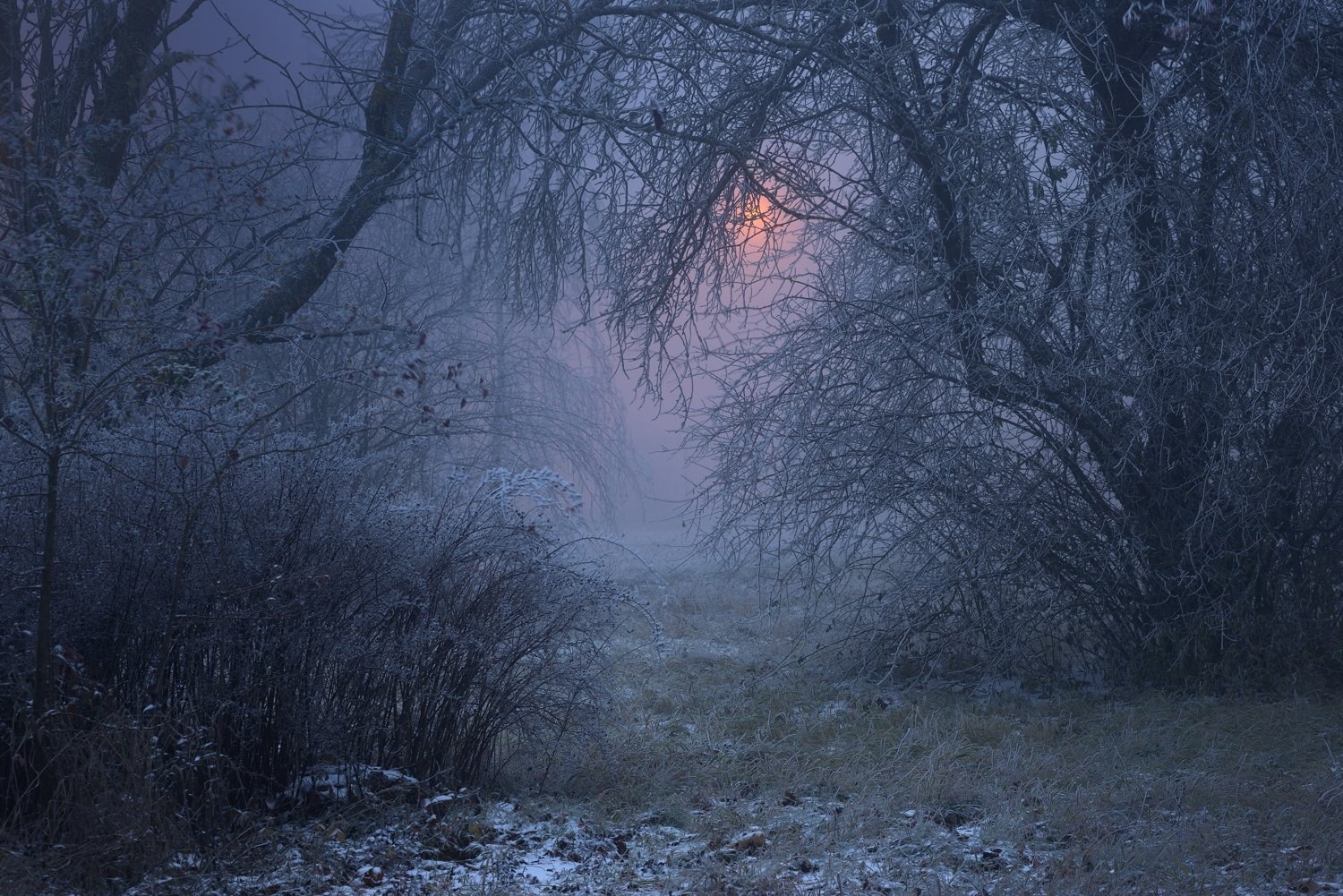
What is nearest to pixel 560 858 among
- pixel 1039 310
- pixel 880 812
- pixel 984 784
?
pixel 880 812

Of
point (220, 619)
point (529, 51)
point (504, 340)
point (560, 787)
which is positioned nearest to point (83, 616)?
point (220, 619)

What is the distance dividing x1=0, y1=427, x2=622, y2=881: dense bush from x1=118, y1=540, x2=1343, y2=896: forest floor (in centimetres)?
31

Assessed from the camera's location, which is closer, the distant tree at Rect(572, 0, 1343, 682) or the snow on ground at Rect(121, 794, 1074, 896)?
the snow on ground at Rect(121, 794, 1074, 896)

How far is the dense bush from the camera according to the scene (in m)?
3.63

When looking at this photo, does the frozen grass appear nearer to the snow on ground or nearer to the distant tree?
the snow on ground

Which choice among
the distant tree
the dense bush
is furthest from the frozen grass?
the dense bush

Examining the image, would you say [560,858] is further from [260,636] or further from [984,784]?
[984,784]

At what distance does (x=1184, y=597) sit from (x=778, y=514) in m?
2.56

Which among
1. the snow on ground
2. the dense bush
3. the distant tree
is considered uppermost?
the distant tree

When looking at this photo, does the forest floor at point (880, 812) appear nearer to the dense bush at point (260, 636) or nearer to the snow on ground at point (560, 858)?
the snow on ground at point (560, 858)

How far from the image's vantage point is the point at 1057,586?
20.9 feet

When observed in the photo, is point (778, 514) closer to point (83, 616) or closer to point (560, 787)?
point (560, 787)

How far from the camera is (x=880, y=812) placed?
14.5ft

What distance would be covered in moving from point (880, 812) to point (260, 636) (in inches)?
109
